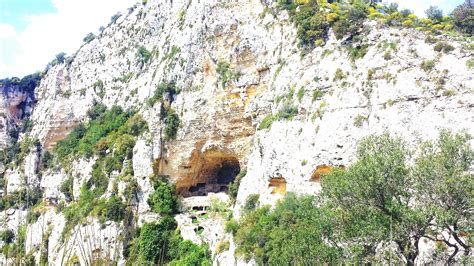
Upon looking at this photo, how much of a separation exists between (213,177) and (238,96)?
10923 millimetres

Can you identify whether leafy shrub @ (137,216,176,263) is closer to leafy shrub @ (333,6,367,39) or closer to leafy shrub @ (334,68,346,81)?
leafy shrub @ (334,68,346,81)

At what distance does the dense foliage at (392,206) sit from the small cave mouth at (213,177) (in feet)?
82.4

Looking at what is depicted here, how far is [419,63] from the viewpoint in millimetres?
28406

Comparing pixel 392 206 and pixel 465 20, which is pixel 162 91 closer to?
pixel 465 20

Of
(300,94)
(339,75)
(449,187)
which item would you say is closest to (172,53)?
(300,94)

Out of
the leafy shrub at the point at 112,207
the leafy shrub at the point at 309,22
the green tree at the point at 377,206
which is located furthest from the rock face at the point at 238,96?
the green tree at the point at 377,206

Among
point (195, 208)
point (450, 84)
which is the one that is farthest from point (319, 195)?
point (195, 208)

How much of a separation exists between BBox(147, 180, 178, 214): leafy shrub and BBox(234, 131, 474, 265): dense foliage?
73.5 feet

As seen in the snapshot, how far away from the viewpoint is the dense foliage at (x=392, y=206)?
Answer: 17.5 meters

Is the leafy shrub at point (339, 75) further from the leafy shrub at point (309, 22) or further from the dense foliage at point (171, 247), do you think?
the dense foliage at point (171, 247)

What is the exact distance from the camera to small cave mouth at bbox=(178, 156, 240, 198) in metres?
47.0

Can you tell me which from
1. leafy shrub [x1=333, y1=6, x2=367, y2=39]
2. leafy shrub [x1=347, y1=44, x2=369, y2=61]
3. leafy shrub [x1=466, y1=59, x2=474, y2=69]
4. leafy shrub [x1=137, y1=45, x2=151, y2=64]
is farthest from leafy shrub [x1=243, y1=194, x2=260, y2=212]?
leafy shrub [x1=137, y1=45, x2=151, y2=64]

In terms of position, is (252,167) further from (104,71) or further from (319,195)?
(104,71)

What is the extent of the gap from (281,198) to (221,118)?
13.4 meters
